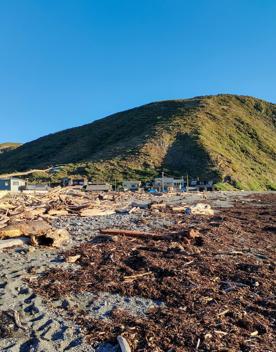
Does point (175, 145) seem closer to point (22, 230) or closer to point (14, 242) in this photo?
point (22, 230)

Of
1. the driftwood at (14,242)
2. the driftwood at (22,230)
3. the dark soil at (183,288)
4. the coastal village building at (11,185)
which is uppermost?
the coastal village building at (11,185)

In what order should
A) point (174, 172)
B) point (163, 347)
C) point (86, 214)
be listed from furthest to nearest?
point (174, 172) < point (86, 214) < point (163, 347)

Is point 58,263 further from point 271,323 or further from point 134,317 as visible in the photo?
point 271,323

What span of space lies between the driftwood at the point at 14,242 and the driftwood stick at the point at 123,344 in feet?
19.6

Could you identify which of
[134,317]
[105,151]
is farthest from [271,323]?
[105,151]

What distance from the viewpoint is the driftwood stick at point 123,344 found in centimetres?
457

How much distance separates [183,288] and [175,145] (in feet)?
279

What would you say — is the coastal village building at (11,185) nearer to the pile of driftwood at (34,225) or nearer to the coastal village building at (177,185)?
the coastal village building at (177,185)

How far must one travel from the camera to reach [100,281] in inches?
288

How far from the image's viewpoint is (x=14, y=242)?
33.1 feet

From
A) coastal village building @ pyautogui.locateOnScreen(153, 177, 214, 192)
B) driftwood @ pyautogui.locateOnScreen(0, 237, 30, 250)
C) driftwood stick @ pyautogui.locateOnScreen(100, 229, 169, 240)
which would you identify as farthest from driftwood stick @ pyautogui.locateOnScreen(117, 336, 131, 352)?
coastal village building @ pyautogui.locateOnScreen(153, 177, 214, 192)

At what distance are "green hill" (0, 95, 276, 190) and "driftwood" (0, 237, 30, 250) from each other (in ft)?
205

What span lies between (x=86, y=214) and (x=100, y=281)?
1052cm

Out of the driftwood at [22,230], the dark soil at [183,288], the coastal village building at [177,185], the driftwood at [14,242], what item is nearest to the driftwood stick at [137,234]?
the dark soil at [183,288]
